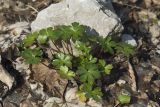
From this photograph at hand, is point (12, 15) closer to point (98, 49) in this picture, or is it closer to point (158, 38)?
point (98, 49)

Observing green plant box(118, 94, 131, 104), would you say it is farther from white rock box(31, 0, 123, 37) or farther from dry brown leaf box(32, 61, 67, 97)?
white rock box(31, 0, 123, 37)

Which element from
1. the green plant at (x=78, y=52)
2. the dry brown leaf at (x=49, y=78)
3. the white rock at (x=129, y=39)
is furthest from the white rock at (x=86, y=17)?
the dry brown leaf at (x=49, y=78)

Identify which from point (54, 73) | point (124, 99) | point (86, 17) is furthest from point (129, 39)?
point (54, 73)

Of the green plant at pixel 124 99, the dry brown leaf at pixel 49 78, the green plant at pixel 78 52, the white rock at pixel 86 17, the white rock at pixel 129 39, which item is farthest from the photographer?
the white rock at pixel 129 39

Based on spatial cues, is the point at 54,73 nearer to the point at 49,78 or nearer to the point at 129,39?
the point at 49,78

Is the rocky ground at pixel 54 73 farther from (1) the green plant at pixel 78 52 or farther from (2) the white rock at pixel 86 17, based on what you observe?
(2) the white rock at pixel 86 17

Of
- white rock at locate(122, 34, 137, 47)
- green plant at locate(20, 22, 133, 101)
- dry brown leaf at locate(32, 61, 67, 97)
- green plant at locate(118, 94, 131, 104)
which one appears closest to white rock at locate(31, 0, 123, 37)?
green plant at locate(20, 22, 133, 101)
